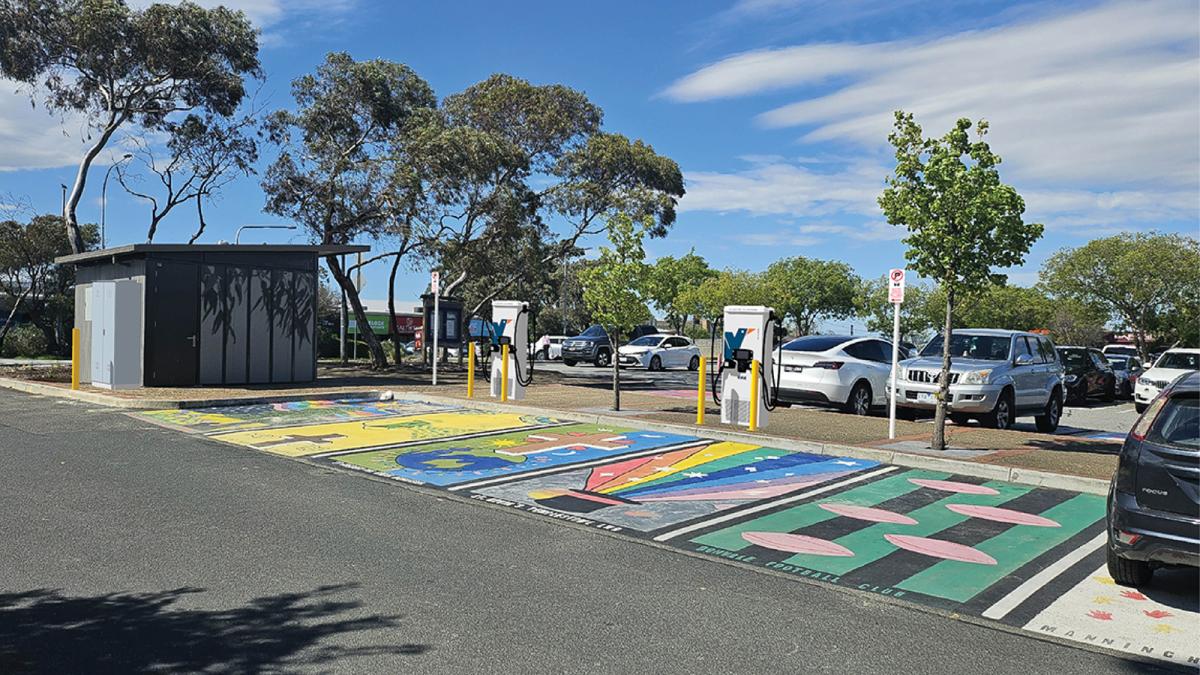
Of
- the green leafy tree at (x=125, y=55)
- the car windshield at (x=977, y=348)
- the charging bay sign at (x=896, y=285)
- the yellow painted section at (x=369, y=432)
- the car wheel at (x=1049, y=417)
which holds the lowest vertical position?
the yellow painted section at (x=369, y=432)

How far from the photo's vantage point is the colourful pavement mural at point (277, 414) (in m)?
13.6

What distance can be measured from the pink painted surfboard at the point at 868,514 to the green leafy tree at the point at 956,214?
11.7 ft

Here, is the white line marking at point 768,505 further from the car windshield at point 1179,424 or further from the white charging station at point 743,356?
the car windshield at point 1179,424

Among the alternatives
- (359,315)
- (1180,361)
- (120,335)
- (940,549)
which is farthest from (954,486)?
(359,315)

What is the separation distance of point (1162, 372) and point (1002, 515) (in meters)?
15.9

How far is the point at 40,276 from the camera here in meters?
35.9

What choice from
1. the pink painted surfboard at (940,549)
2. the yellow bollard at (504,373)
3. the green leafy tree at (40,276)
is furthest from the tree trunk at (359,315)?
the pink painted surfboard at (940,549)

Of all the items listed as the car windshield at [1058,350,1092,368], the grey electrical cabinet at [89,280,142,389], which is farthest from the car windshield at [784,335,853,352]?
the grey electrical cabinet at [89,280,142,389]

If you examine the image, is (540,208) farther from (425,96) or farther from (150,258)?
(150,258)

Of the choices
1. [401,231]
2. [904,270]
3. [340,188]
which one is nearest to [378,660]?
[904,270]

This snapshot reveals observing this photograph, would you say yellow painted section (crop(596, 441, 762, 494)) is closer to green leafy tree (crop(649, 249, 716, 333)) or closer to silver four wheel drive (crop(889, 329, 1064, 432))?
silver four wheel drive (crop(889, 329, 1064, 432))

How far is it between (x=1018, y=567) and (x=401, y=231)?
73.5ft

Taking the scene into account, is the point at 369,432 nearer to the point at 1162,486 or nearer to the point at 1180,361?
the point at 1162,486

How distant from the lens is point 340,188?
27.3 meters
